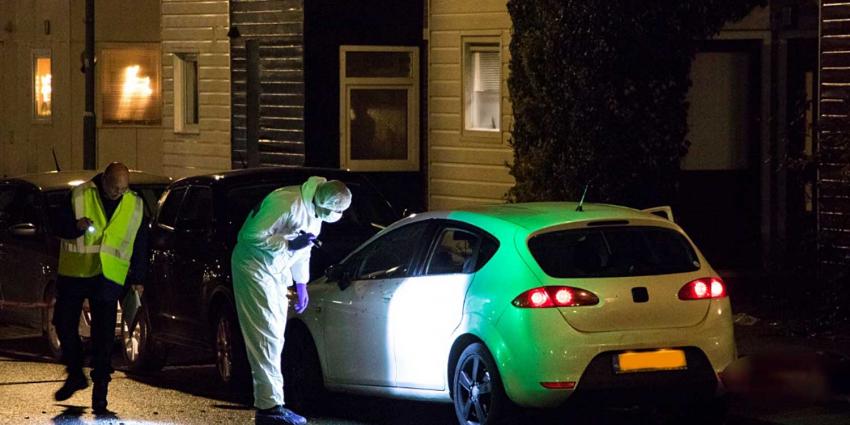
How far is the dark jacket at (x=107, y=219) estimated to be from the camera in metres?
12.3

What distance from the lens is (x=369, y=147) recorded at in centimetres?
2192

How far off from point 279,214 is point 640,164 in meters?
5.38

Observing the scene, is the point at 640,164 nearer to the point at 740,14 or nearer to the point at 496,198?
the point at 740,14

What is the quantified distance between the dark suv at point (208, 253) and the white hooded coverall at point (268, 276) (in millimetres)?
1579

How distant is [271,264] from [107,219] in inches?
67.5

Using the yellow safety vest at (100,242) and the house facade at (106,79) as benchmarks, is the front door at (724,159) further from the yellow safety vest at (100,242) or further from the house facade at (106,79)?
the house facade at (106,79)

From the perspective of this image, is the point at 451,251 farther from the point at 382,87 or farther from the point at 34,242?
the point at 382,87

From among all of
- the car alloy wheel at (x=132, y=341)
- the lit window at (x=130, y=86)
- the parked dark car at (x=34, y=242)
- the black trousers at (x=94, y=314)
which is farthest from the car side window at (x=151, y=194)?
the lit window at (x=130, y=86)

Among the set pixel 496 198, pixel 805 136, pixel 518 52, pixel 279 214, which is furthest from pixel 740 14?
pixel 279 214

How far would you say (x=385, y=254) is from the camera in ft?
38.3

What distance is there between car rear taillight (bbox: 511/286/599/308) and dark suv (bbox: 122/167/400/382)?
10.6 ft

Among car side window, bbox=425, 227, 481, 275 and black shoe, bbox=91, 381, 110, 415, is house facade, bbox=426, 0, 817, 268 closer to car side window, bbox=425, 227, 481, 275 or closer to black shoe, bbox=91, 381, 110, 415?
car side window, bbox=425, 227, 481, 275

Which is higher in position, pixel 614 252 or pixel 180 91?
pixel 180 91

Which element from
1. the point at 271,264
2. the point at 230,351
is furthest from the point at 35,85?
the point at 271,264
